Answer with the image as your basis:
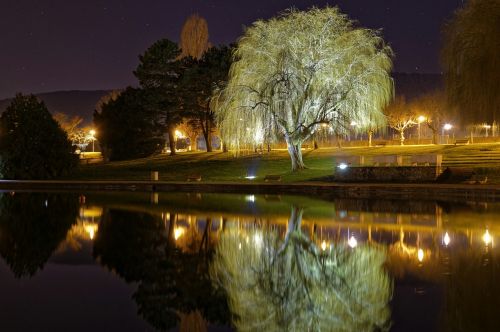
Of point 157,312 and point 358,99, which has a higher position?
point 358,99

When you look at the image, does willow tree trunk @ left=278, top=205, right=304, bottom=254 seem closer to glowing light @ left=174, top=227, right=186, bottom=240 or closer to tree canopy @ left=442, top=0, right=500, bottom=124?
glowing light @ left=174, top=227, right=186, bottom=240

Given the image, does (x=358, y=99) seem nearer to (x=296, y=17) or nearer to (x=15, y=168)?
(x=296, y=17)

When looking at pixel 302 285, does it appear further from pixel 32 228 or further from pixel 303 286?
pixel 32 228

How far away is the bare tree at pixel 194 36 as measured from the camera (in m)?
74.7

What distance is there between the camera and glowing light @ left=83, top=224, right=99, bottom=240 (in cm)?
1608

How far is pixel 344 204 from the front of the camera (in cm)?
2470

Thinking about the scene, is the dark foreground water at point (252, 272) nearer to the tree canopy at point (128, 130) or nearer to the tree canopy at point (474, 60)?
the tree canopy at point (474, 60)

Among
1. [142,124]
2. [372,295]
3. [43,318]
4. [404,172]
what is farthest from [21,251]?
[142,124]

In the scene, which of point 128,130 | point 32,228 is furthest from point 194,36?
point 32,228

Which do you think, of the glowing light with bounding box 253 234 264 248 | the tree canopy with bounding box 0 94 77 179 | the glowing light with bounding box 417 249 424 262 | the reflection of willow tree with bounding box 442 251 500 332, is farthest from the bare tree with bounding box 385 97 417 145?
the reflection of willow tree with bounding box 442 251 500 332

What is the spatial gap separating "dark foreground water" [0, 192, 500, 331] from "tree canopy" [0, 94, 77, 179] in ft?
83.1

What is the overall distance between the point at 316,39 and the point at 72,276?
91.7 feet

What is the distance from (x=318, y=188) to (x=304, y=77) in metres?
8.36

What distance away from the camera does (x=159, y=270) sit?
11141mm
